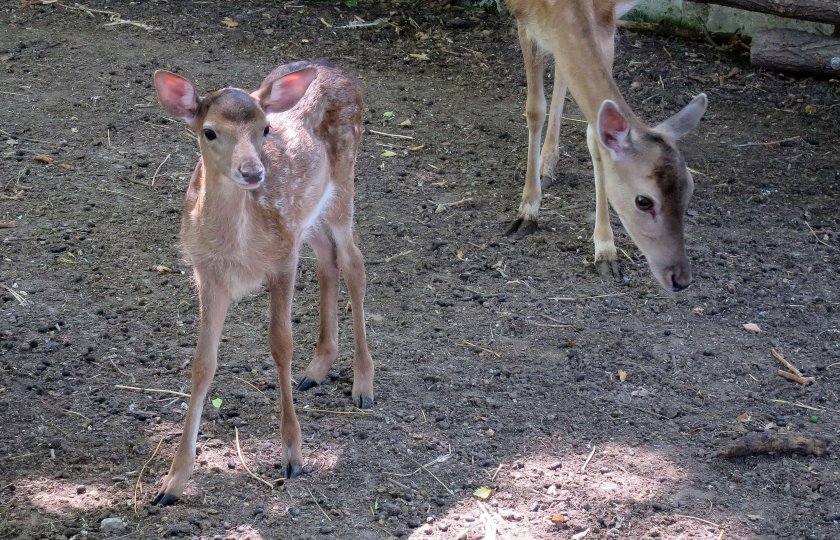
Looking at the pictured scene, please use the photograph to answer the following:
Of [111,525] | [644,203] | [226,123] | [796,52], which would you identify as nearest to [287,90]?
[226,123]

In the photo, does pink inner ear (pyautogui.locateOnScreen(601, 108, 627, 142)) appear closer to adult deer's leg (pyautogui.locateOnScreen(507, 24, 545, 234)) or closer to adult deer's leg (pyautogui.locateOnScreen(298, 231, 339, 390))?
adult deer's leg (pyautogui.locateOnScreen(507, 24, 545, 234))

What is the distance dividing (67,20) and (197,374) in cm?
648

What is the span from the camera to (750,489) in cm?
494

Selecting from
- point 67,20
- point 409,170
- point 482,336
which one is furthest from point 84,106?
point 482,336

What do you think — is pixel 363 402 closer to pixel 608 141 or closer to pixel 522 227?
pixel 608 141

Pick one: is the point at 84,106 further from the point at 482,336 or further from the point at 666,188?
the point at 666,188

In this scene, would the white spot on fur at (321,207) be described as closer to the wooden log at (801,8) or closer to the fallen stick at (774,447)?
the fallen stick at (774,447)

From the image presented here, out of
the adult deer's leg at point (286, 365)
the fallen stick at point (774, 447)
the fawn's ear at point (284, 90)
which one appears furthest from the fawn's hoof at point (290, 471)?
the fallen stick at point (774, 447)

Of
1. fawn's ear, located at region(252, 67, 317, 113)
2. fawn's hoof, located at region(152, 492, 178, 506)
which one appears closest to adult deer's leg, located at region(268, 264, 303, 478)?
fawn's hoof, located at region(152, 492, 178, 506)

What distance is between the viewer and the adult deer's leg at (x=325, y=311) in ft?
18.5

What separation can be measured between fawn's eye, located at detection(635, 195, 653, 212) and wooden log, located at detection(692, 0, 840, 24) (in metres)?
3.52

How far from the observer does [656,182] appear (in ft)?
19.4

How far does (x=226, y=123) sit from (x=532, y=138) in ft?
11.8

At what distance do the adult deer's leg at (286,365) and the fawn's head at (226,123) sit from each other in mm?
597
